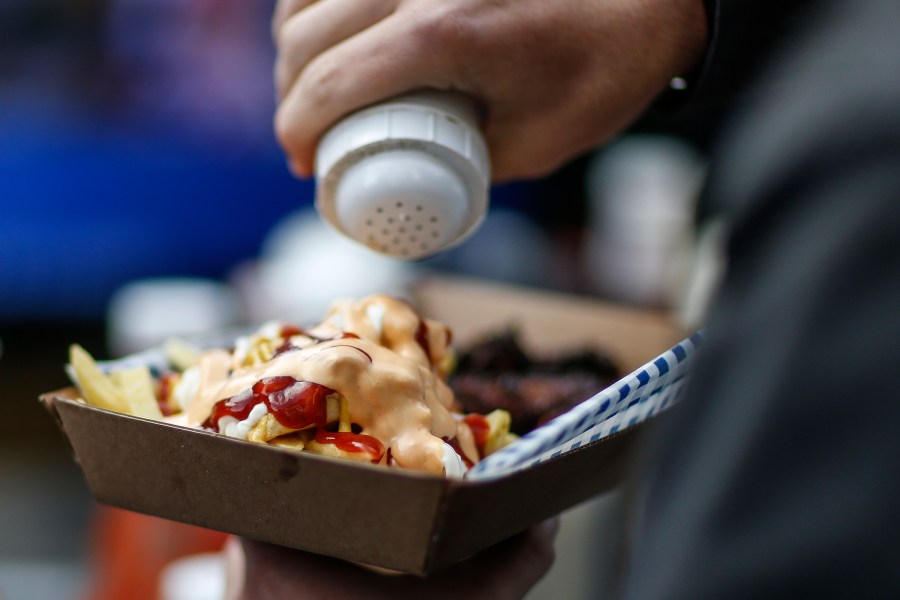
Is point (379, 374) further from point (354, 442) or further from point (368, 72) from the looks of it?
point (368, 72)

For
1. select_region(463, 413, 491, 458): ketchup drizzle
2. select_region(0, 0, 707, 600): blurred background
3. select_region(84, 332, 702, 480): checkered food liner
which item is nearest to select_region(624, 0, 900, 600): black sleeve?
select_region(84, 332, 702, 480): checkered food liner

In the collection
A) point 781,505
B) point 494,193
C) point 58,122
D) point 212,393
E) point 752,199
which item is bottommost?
point 494,193

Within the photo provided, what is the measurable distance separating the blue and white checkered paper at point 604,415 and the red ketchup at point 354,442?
93 millimetres

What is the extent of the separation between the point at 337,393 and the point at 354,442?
43 millimetres

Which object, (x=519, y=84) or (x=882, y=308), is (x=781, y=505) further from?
(x=519, y=84)

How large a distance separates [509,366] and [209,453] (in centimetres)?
75

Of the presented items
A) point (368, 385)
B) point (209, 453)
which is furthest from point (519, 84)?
point (209, 453)

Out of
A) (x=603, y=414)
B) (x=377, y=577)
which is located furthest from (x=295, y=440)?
(x=603, y=414)

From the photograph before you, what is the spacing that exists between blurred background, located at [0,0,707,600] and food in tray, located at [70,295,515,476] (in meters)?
1.98

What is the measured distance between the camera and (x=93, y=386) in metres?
0.81

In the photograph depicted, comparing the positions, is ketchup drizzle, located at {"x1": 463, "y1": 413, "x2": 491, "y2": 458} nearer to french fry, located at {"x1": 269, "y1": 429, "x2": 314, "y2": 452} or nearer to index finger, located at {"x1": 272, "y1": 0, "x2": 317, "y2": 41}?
french fry, located at {"x1": 269, "y1": 429, "x2": 314, "y2": 452}

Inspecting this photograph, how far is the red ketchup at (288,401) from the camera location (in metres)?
0.68

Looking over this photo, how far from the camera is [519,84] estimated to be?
34.9 inches

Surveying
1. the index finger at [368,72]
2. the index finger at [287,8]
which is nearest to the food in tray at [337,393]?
the index finger at [368,72]
